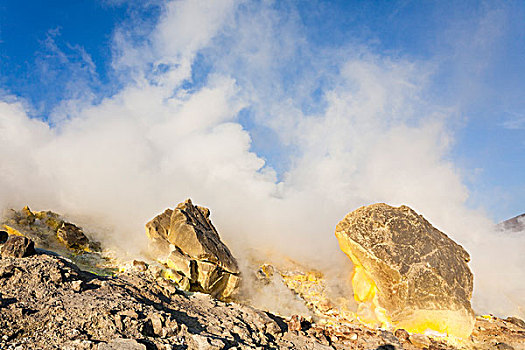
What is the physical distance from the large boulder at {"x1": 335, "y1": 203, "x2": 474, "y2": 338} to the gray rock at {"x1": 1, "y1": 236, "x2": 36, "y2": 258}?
12765 millimetres

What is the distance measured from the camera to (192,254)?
12.7 metres

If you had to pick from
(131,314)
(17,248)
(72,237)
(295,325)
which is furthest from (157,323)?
(72,237)

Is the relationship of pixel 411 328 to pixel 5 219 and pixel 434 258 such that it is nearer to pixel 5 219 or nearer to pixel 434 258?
pixel 434 258

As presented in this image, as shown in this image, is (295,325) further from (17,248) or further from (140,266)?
(17,248)

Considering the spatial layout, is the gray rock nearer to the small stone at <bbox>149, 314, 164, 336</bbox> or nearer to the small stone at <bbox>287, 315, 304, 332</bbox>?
the small stone at <bbox>149, 314, 164, 336</bbox>

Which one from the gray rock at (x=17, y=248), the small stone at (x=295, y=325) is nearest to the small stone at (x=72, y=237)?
the gray rock at (x=17, y=248)

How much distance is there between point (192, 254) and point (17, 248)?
240 inches

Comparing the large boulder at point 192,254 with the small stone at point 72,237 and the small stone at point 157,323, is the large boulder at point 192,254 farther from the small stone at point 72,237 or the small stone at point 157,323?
the small stone at point 157,323

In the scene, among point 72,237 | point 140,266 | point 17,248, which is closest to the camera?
point 17,248

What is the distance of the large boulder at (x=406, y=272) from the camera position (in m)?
12.5

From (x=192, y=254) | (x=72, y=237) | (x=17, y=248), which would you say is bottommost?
(x=17, y=248)

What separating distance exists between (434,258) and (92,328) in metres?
14.0

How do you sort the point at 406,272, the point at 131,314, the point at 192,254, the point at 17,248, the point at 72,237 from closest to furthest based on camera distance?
the point at 131,314
the point at 17,248
the point at 192,254
the point at 406,272
the point at 72,237

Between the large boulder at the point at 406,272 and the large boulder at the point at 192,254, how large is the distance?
629 cm
